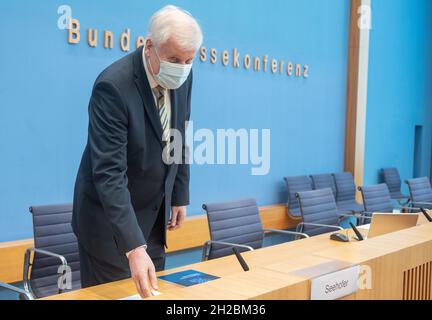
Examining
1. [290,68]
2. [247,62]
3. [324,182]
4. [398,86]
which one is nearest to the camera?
[247,62]

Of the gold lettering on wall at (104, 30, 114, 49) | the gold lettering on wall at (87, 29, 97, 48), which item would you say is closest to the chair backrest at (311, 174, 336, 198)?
the gold lettering on wall at (104, 30, 114, 49)

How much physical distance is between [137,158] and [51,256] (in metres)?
1.23

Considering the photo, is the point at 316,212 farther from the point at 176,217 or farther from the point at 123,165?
the point at 123,165

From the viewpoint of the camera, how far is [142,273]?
1368mm

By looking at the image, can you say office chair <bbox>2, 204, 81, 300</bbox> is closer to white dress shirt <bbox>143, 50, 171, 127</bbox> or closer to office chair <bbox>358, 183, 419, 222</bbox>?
white dress shirt <bbox>143, 50, 171, 127</bbox>

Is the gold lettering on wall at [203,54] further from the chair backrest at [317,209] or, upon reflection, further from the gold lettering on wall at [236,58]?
the chair backrest at [317,209]

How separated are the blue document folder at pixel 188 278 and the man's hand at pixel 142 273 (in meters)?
0.39

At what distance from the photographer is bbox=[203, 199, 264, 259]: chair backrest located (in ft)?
9.68

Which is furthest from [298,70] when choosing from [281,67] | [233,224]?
[233,224]

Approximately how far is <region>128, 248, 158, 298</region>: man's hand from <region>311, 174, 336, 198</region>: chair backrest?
462 cm

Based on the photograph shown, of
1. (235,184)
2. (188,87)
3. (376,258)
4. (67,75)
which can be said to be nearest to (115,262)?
(188,87)

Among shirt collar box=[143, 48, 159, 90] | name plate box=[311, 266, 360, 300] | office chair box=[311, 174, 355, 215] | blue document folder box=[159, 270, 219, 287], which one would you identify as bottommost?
blue document folder box=[159, 270, 219, 287]

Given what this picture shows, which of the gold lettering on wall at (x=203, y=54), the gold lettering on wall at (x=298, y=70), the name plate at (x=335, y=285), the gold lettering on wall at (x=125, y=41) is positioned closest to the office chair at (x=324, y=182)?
the gold lettering on wall at (x=298, y=70)

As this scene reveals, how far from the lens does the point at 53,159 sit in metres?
3.63
